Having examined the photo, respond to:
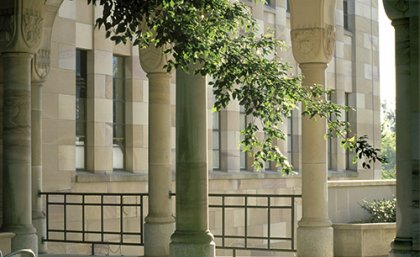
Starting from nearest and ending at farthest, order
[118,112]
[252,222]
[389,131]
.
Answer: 1. [118,112]
2. [252,222]
3. [389,131]

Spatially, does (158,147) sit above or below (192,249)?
above

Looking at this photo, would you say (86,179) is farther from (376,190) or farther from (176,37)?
(176,37)

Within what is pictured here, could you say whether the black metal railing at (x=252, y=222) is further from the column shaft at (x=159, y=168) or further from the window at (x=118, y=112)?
the column shaft at (x=159, y=168)

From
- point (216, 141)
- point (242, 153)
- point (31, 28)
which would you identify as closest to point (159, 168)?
point (31, 28)

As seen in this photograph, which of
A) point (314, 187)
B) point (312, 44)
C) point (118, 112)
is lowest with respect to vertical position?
point (314, 187)

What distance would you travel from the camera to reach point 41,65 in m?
18.1

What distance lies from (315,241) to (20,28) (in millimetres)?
6761

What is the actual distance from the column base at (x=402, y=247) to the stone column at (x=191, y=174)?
3.02m

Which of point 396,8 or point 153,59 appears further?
point 153,59

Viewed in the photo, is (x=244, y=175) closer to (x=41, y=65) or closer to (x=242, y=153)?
(x=242, y=153)

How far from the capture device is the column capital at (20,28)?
620 inches

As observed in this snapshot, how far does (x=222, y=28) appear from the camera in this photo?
1079 cm

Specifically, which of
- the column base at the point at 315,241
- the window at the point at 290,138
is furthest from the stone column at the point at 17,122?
the window at the point at 290,138

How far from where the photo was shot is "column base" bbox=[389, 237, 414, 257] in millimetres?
9477
